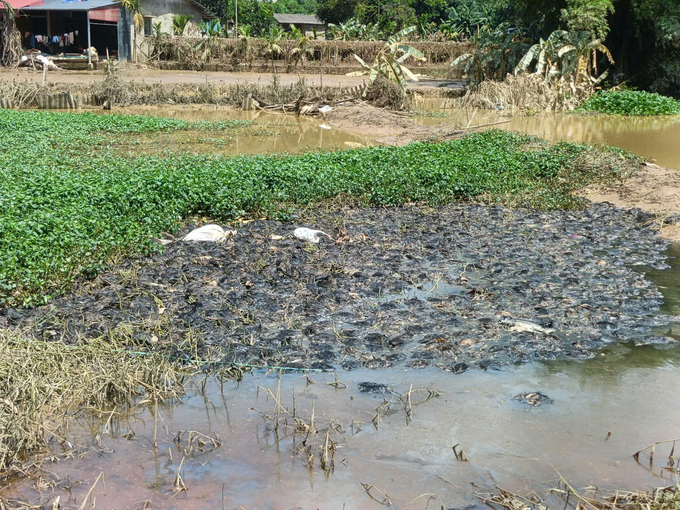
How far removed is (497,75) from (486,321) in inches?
940

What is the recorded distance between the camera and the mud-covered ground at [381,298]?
650cm

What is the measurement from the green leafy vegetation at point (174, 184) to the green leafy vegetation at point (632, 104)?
9967mm

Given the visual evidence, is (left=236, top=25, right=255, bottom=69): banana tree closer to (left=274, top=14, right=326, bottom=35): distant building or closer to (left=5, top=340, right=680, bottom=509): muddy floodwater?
(left=274, top=14, right=326, bottom=35): distant building

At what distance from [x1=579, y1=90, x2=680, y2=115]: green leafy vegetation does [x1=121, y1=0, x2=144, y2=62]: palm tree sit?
2197 cm

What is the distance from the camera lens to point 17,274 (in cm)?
700

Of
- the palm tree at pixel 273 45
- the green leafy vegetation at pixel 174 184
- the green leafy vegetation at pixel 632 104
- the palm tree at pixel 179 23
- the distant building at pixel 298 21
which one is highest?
the distant building at pixel 298 21

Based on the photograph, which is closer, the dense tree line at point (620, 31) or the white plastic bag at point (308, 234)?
the white plastic bag at point (308, 234)

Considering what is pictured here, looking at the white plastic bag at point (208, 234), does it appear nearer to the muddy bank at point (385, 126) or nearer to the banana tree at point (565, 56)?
the muddy bank at point (385, 126)

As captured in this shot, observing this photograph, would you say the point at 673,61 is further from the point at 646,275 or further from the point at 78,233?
the point at 78,233

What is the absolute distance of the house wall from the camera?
116ft

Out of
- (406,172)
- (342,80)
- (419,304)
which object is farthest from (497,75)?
(419,304)

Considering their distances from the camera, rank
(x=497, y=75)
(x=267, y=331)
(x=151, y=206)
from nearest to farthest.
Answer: (x=267, y=331), (x=151, y=206), (x=497, y=75)

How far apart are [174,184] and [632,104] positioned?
1950cm

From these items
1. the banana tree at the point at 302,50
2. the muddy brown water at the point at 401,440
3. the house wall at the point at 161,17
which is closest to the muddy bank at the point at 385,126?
the muddy brown water at the point at 401,440
